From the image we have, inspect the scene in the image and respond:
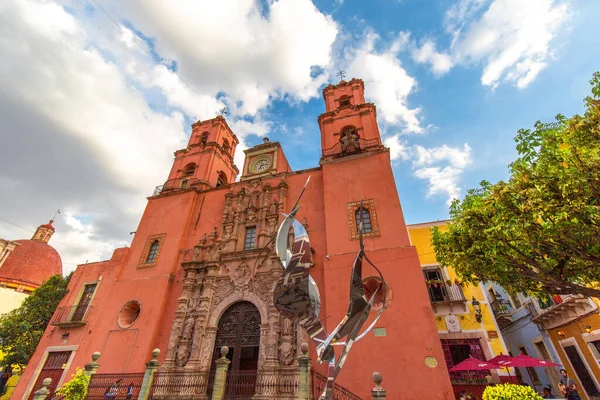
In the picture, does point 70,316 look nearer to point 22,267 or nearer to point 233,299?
point 233,299

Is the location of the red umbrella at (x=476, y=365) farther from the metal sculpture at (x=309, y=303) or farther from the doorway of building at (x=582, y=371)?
the metal sculpture at (x=309, y=303)

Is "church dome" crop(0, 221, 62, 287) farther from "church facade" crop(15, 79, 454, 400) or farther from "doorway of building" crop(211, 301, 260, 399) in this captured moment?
"doorway of building" crop(211, 301, 260, 399)

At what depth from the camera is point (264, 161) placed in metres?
17.8

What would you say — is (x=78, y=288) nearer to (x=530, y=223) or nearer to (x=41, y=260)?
(x=41, y=260)

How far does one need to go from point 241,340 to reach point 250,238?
462cm

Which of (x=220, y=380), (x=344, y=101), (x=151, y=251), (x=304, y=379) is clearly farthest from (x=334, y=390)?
(x=344, y=101)

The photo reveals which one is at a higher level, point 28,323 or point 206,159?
point 206,159

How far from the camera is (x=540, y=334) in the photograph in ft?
45.8

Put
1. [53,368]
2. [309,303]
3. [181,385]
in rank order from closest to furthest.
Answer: [309,303] < [181,385] < [53,368]

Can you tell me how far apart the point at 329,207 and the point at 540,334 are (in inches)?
495

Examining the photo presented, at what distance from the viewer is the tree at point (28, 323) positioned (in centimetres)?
1431

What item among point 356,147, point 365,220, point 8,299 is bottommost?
point 8,299

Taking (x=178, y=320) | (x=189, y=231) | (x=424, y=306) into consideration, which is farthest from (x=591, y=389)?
(x=189, y=231)

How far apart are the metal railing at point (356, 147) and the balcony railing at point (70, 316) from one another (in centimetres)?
1424
